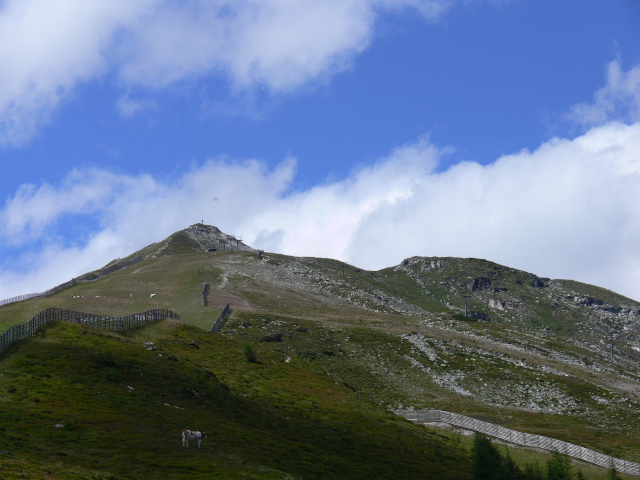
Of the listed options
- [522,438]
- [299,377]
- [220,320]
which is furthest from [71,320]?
[522,438]

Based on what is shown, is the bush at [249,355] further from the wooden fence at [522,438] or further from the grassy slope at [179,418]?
the wooden fence at [522,438]

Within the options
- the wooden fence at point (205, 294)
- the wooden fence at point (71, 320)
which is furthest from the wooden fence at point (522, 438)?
the wooden fence at point (205, 294)

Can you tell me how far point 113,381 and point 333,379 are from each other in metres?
35.6

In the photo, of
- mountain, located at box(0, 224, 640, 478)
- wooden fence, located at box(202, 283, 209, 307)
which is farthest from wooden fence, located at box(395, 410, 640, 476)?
wooden fence, located at box(202, 283, 209, 307)

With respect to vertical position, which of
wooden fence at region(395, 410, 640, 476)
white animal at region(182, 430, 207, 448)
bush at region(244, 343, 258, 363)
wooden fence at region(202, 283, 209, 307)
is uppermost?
wooden fence at region(202, 283, 209, 307)

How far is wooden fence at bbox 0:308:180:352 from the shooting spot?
5841 centimetres

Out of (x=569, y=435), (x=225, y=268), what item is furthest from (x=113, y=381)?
(x=225, y=268)

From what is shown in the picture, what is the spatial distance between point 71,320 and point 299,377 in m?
26.7

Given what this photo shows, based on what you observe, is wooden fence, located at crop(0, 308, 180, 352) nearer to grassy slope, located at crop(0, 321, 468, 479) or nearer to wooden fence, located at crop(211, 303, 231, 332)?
grassy slope, located at crop(0, 321, 468, 479)

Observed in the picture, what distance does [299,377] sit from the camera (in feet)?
256

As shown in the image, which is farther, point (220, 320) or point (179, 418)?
point (220, 320)

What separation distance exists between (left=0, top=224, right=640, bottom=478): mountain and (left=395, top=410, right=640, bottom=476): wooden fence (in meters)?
3.26

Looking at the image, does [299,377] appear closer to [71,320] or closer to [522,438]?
[522,438]

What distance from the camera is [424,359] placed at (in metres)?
99.6
